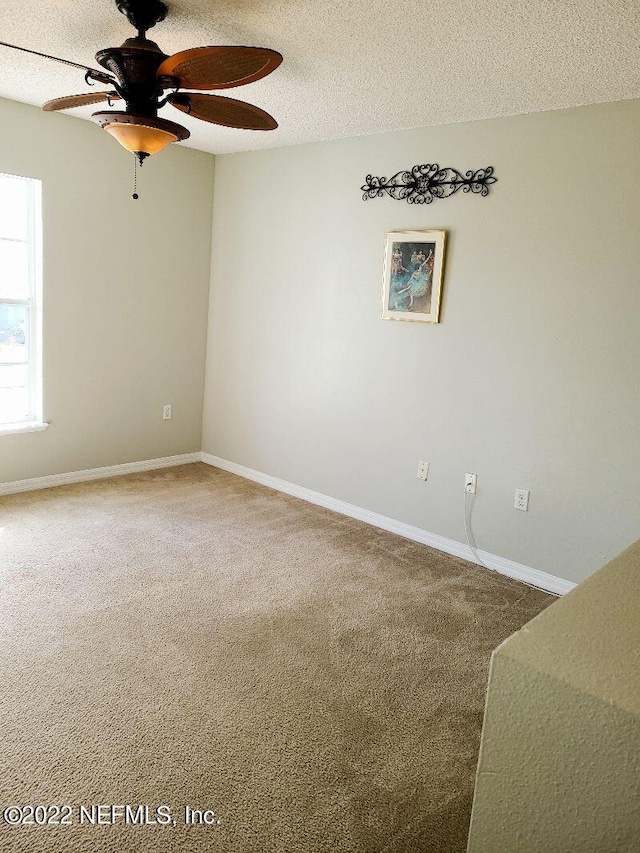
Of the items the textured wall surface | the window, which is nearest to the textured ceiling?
the window

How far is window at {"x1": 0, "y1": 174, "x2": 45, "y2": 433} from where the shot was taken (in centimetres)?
→ 381

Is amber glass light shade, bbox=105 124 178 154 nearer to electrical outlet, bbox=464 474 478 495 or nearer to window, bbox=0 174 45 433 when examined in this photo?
window, bbox=0 174 45 433

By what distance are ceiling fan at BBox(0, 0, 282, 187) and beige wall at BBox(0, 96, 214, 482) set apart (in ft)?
5.33

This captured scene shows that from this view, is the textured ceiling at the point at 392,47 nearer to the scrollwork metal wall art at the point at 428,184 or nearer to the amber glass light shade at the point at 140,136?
the scrollwork metal wall art at the point at 428,184

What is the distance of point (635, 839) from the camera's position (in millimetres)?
680

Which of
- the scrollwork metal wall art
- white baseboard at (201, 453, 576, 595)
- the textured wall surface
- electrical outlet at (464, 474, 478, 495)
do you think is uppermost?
the scrollwork metal wall art

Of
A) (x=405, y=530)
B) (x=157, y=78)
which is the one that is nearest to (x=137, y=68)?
(x=157, y=78)

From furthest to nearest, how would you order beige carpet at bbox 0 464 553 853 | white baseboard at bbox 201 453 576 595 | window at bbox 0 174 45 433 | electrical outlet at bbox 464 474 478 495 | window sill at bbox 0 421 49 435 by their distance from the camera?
1. window sill at bbox 0 421 49 435
2. window at bbox 0 174 45 433
3. electrical outlet at bbox 464 474 478 495
4. white baseboard at bbox 201 453 576 595
5. beige carpet at bbox 0 464 553 853

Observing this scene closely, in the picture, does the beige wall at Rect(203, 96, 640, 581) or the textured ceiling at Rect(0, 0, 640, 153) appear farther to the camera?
the beige wall at Rect(203, 96, 640, 581)

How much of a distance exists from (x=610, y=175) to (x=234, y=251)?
2654 mm

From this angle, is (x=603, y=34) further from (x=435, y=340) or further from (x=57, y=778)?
(x=57, y=778)

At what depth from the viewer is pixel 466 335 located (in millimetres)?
3377

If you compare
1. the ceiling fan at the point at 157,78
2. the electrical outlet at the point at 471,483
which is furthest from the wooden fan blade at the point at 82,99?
the electrical outlet at the point at 471,483

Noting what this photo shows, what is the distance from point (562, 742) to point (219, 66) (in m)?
Answer: 2.00
